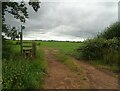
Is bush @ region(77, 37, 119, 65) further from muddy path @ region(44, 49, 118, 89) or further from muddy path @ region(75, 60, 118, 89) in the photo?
muddy path @ region(44, 49, 118, 89)

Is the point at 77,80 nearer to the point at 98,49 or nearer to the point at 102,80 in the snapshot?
the point at 102,80

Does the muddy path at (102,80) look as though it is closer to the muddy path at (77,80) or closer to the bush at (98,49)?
the muddy path at (77,80)

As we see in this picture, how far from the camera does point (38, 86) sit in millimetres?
11172

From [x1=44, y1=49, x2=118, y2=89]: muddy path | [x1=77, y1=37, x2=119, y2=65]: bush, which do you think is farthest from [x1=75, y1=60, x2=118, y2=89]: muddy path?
[x1=77, y1=37, x2=119, y2=65]: bush

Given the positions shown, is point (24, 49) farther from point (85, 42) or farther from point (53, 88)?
point (53, 88)

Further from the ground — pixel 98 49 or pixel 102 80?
pixel 98 49

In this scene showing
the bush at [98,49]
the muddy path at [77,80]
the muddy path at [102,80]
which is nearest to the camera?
the muddy path at [77,80]

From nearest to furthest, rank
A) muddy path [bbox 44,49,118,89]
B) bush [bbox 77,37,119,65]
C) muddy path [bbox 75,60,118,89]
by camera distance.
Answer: muddy path [bbox 44,49,118,89], muddy path [bbox 75,60,118,89], bush [bbox 77,37,119,65]

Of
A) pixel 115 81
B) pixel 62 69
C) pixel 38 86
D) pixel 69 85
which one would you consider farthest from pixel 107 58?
pixel 38 86

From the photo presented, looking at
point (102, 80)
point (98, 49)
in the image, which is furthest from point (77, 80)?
point (98, 49)

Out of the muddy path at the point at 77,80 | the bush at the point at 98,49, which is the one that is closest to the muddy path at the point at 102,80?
the muddy path at the point at 77,80

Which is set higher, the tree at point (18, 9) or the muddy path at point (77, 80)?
the tree at point (18, 9)

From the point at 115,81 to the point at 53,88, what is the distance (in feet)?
11.8

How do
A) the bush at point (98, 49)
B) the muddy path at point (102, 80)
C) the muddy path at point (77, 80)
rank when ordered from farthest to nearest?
the bush at point (98, 49), the muddy path at point (102, 80), the muddy path at point (77, 80)
